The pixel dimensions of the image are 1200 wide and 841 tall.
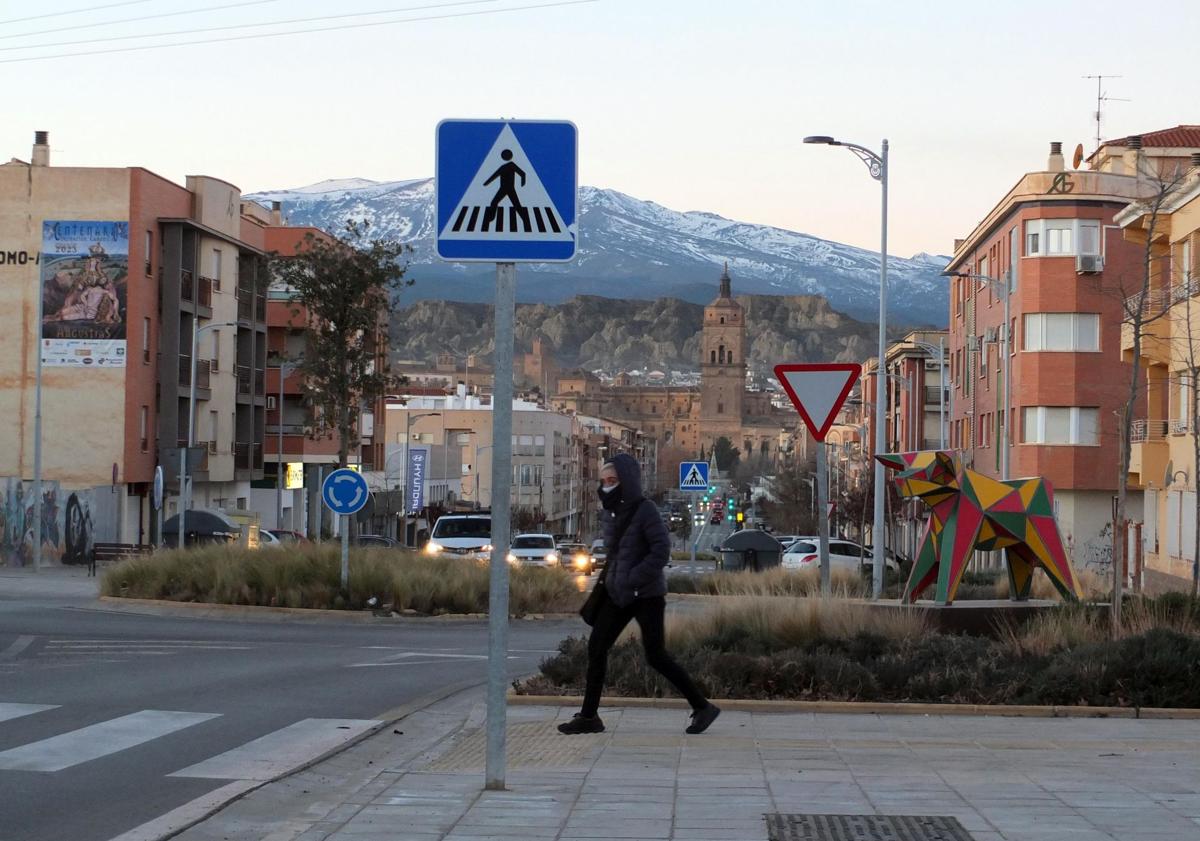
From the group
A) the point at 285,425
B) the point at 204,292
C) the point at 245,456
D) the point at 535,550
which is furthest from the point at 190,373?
the point at 535,550

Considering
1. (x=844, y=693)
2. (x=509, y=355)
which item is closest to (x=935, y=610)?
(x=844, y=693)

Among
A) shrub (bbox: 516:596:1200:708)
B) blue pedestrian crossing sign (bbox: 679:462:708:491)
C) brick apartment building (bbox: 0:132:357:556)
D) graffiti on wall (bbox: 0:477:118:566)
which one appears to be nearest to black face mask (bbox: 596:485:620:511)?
shrub (bbox: 516:596:1200:708)

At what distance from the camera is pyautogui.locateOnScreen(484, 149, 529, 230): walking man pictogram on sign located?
8.53 metres

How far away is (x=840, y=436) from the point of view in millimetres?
139250

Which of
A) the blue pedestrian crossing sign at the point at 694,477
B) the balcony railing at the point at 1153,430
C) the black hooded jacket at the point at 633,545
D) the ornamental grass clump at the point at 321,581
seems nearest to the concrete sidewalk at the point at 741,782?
the black hooded jacket at the point at 633,545

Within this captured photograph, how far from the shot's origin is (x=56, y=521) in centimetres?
5434

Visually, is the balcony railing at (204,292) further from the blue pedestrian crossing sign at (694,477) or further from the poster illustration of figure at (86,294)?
the blue pedestrian crossing sign at (694,477)

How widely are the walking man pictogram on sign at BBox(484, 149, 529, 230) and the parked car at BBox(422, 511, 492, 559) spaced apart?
27978 millimetres

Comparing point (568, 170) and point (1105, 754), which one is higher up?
point (568, 170)

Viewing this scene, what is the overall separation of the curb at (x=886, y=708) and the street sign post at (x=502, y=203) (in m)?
4.24

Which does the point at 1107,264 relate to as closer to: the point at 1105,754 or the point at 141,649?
the point at 141,649

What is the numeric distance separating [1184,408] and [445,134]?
126ft

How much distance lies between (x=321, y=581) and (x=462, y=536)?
11.9 meters

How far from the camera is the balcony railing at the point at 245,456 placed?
222 feet
